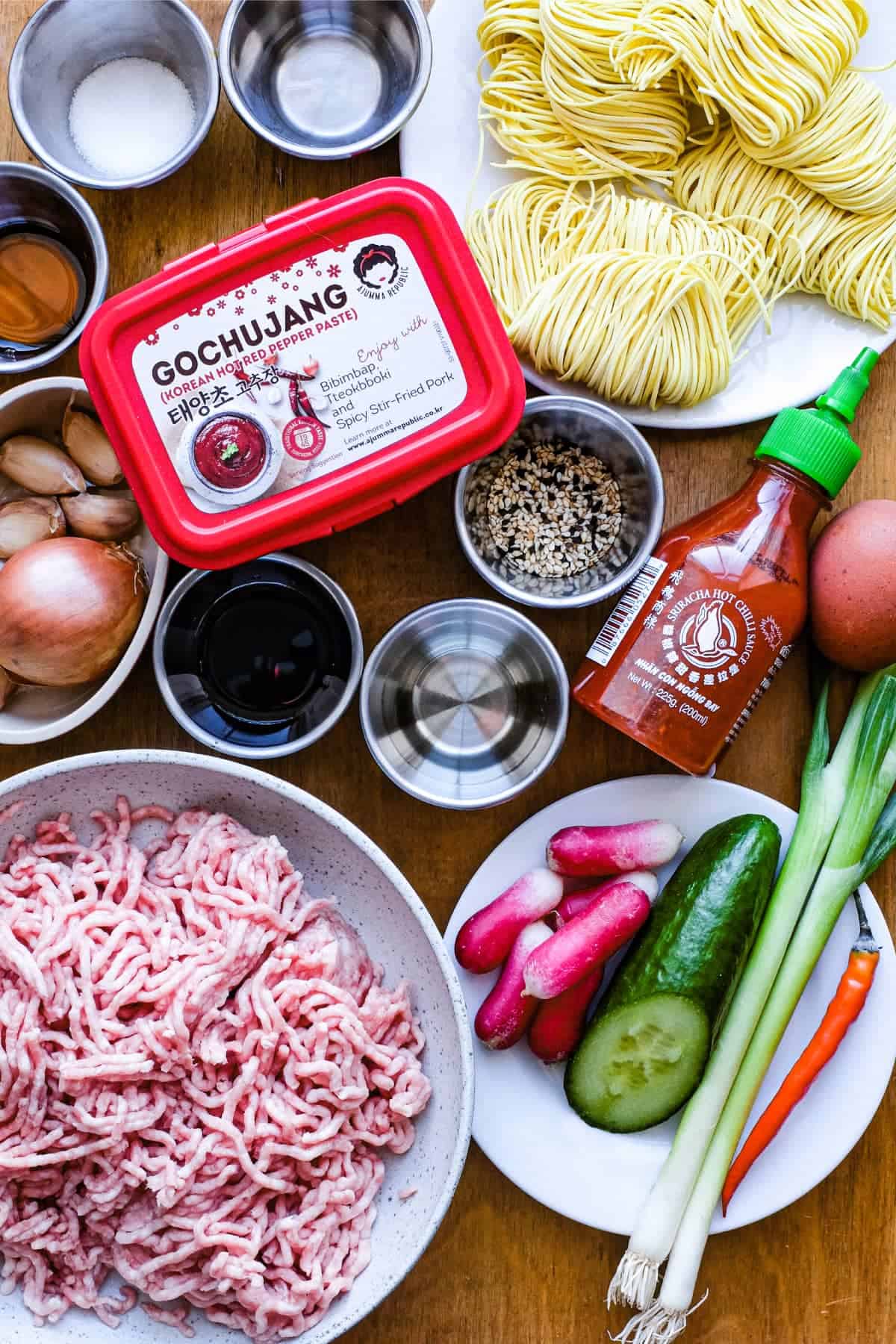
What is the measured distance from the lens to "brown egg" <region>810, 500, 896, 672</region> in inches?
49.6

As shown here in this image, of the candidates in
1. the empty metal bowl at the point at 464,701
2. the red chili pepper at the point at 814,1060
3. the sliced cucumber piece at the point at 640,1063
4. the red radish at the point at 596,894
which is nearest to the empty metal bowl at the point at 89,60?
the empty metal bowl at the point at 464,701

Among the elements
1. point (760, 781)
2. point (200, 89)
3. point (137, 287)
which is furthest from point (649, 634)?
point (200, 89)

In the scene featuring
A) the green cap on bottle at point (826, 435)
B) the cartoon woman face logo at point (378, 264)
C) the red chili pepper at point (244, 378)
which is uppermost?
the cartoon woman face logo at point (378, 264)

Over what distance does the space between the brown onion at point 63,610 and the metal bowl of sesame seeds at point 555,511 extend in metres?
0.41

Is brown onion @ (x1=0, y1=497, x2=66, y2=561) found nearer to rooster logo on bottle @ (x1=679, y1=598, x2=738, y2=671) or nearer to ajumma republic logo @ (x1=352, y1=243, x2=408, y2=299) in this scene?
ajumma republic logo @ (x1=352, y1=243, x2=408, y2=299)

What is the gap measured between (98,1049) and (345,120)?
1110 mm

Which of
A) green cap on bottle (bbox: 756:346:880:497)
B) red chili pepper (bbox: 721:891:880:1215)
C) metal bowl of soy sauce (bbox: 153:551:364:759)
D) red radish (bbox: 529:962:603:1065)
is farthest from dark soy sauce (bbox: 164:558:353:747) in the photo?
red chili pepper (bbox: 721:891:880:1215)

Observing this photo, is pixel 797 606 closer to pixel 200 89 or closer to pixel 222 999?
pixel 222 999

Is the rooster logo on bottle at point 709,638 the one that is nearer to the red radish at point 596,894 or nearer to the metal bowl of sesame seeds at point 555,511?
the metal bowl of sesame seeds at point 555,511

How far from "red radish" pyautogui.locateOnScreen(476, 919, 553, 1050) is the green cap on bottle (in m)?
0.63

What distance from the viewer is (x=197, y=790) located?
4.15 feet

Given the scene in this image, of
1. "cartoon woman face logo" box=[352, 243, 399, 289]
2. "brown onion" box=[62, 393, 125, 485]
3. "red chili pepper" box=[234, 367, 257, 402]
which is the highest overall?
"cartoon woman face logo" box=[352, 243, 399, 289]

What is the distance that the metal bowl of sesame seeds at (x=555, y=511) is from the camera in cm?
133

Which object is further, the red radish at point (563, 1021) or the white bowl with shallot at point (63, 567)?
the red radish at point (563, 1021)
